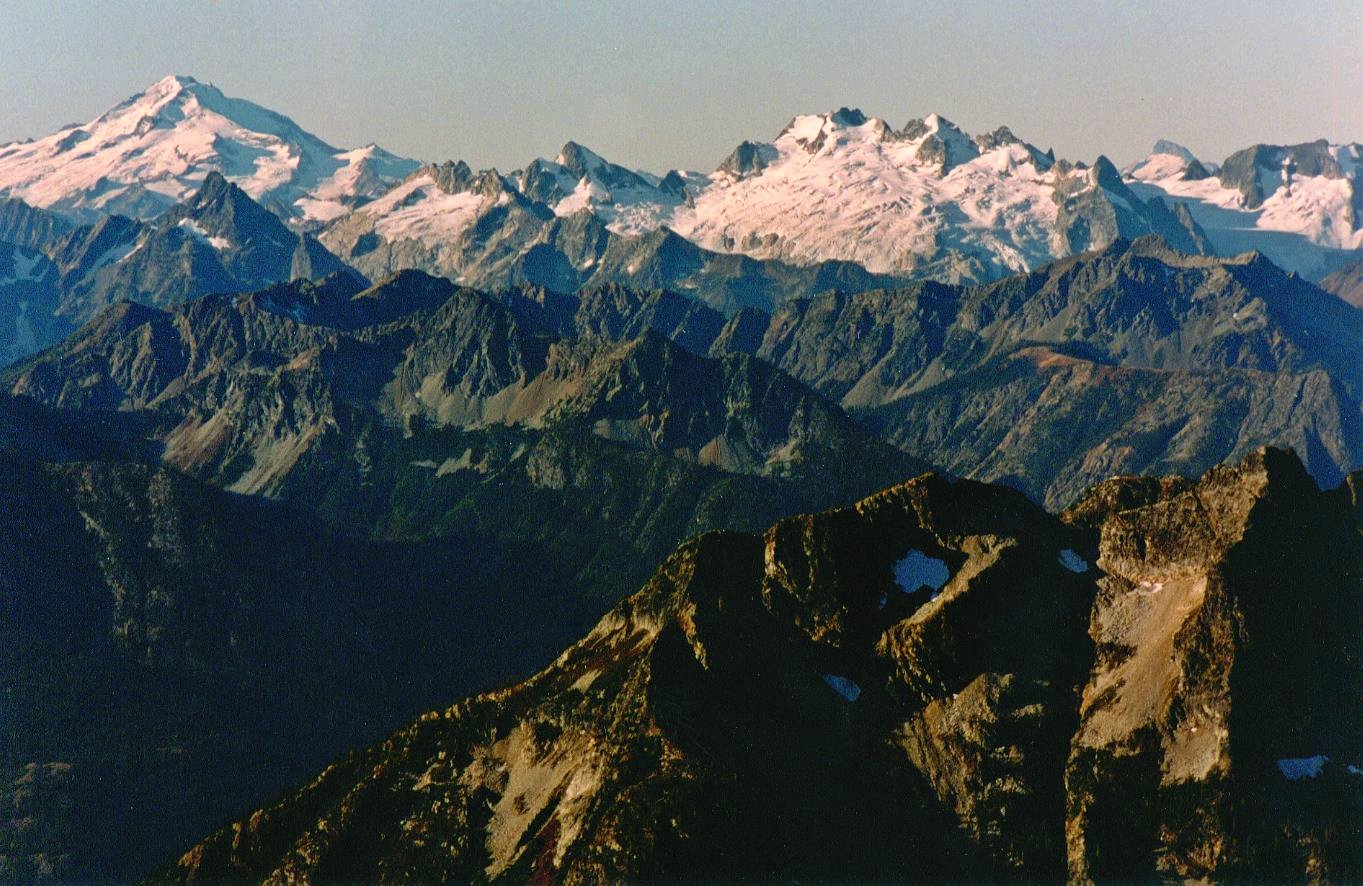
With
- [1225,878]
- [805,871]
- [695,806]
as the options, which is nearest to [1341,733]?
[1225,878]

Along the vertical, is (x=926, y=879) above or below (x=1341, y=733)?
below

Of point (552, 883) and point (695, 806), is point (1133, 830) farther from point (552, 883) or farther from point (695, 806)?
point (552, 883)

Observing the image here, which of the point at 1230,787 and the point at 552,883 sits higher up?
the point at 1230,787

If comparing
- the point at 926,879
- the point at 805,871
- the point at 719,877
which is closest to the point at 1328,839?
the point at 926,879

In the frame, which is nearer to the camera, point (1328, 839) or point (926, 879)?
point (1328, 839)

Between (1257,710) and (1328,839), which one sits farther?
→ (1257,710)

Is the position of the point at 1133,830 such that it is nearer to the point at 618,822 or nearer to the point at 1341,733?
the point at 1341,733

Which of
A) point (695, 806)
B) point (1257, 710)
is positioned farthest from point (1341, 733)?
point (695, 806)

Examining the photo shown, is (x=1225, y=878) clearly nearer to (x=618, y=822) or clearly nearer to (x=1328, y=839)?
(x=1328, y=839)
